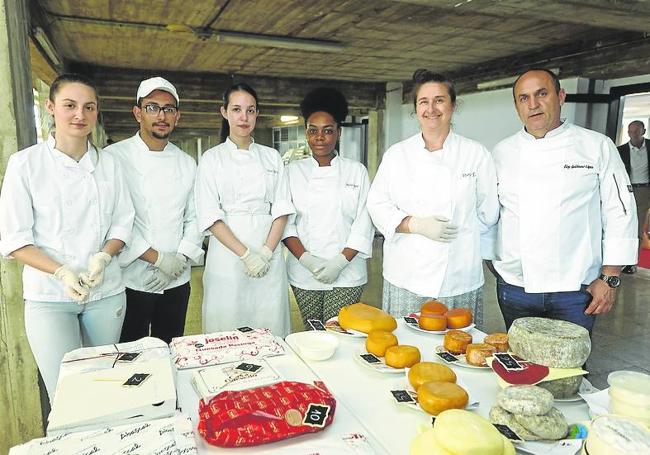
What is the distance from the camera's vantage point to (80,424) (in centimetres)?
91

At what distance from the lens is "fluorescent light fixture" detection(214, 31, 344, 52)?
432 cm

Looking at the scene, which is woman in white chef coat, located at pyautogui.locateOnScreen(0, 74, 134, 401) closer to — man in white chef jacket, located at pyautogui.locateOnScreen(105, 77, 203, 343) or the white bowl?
man in white chef jacket, located at pyautogui.locateOnScreen(105, 77, 203, 343)

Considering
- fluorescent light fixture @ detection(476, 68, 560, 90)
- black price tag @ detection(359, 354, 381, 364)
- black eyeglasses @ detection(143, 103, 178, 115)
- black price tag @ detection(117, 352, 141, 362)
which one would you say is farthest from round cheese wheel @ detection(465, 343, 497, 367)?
fluorescent light fixture @ detection(476, 68, 560, 90)

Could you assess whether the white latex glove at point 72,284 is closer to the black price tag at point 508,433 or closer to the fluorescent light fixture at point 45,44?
the black price tag at point 508,433

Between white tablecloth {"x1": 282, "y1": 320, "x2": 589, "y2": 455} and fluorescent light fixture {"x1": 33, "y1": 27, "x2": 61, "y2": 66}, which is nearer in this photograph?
white tablecloth {"x1": 282, "y1": 320, "x2": 589, "y2": 455}

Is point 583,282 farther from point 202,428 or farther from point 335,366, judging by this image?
point 202,428

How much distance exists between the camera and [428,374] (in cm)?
110

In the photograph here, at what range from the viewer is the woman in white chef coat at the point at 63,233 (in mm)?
1592

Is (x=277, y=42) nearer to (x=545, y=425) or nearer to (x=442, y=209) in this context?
(x=442, y=209)

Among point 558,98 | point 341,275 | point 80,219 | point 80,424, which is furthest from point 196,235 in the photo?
point 558,98

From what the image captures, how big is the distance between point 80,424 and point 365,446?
21.4 inches

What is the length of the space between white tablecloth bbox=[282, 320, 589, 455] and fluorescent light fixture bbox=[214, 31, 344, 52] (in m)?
3.67

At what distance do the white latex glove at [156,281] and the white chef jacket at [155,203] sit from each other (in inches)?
0.6

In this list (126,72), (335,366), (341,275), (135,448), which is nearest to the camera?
(135,448)
